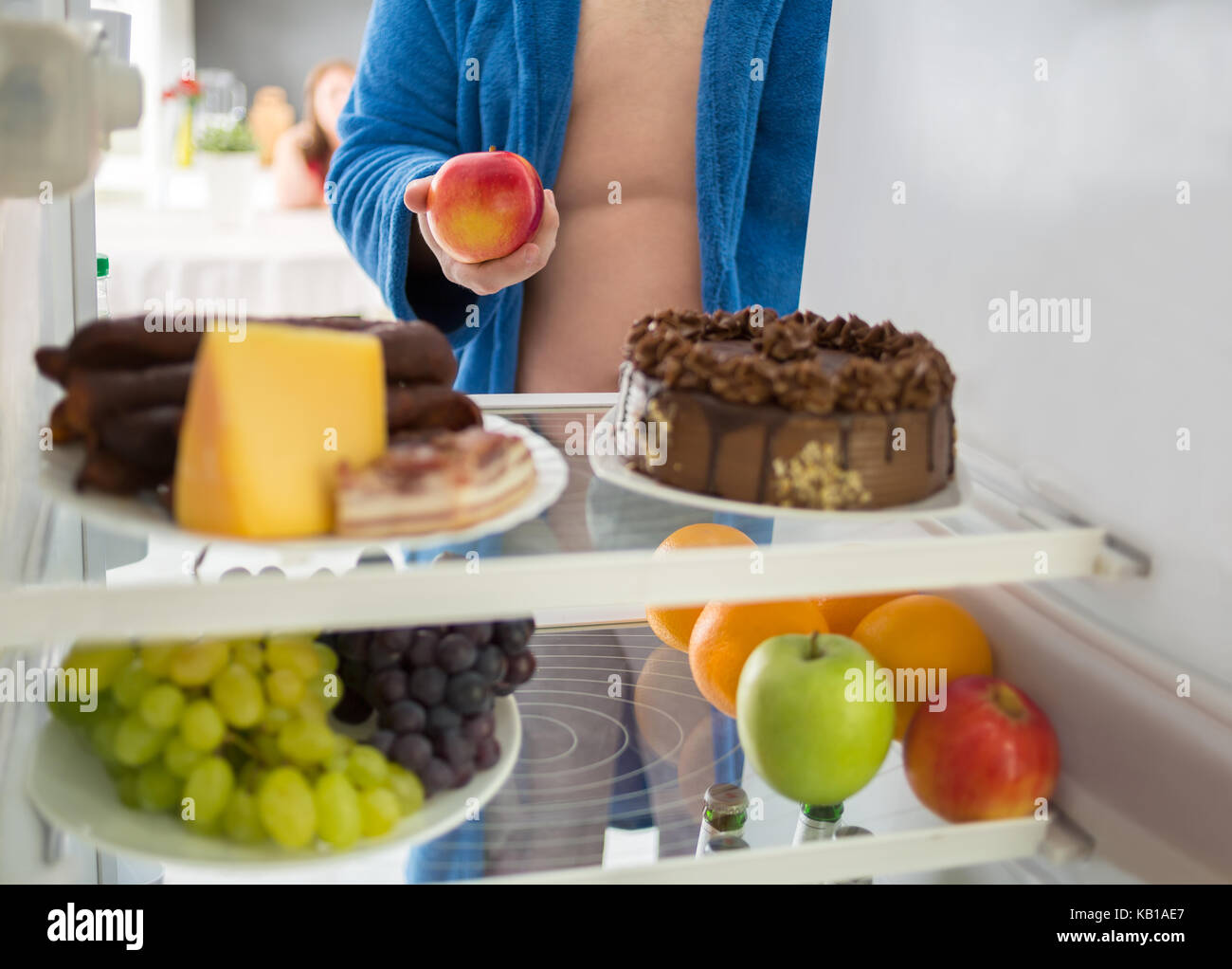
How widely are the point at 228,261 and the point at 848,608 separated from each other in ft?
9.32

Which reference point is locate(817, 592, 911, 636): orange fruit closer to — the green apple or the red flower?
the green apple

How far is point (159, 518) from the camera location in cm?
56

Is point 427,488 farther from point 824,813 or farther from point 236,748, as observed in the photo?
point 824,813

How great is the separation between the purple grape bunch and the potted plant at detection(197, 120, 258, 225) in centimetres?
306

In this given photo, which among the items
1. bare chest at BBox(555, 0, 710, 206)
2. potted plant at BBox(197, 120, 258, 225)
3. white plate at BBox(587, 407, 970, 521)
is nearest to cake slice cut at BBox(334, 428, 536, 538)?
white plate at BBox(587, 407, 970, 521)

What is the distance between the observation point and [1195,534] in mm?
716

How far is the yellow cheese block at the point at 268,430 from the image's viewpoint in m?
0.53

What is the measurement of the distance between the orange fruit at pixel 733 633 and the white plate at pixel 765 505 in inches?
8.6

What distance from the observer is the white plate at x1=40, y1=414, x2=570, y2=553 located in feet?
1.78

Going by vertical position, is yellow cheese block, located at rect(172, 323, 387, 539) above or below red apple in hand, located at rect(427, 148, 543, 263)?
below

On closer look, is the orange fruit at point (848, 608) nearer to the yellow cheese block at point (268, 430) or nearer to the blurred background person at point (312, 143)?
the yellow cheese block at point (268, 430)

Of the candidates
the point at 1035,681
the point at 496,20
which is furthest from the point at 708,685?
the point at 496,20

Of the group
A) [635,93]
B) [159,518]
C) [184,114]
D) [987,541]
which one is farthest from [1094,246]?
[184,114]
